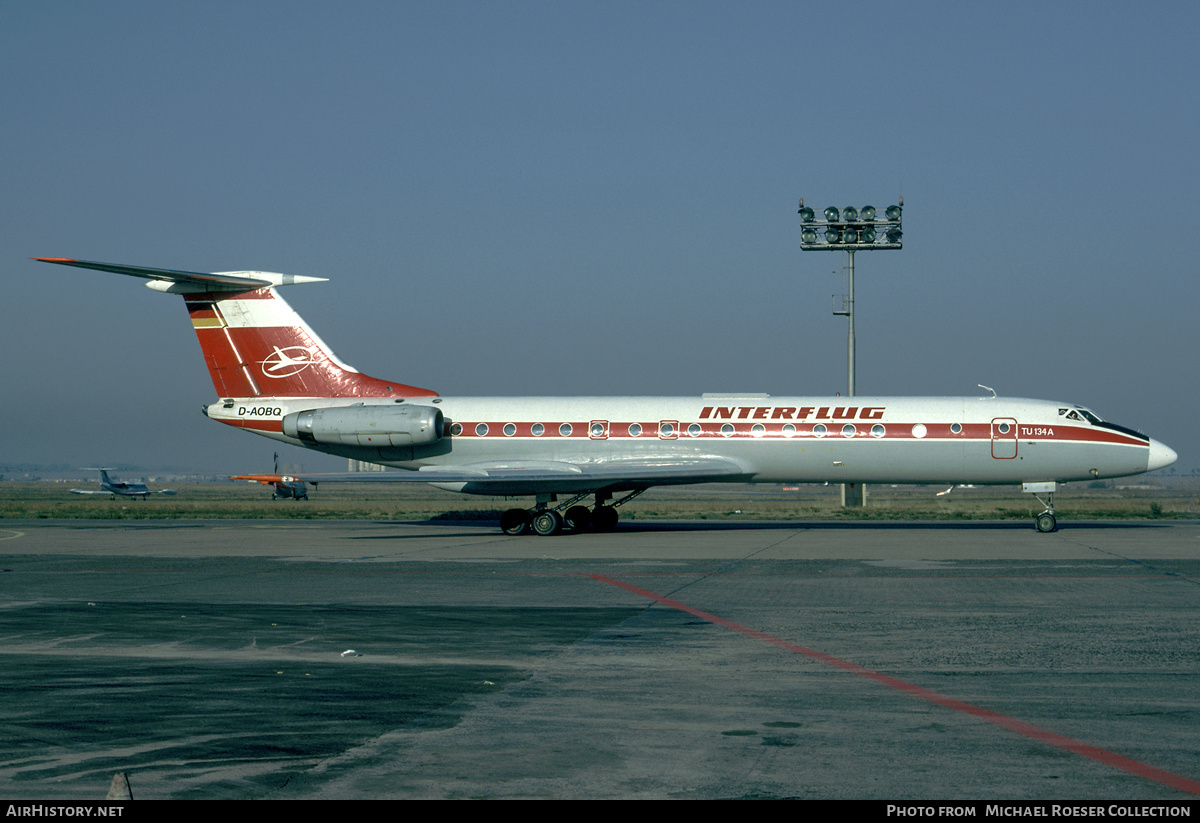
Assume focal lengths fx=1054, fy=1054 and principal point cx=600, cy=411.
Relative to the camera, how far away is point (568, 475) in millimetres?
26438

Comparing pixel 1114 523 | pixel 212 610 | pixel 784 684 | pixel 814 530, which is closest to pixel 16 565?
pixel 212 610

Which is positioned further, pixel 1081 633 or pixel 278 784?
pixel 1081 633

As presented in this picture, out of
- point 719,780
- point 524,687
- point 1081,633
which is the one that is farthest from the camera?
point 1081,633

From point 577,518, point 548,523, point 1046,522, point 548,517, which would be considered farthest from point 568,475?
point 1046,522

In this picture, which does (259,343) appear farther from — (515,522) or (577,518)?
(577,518)

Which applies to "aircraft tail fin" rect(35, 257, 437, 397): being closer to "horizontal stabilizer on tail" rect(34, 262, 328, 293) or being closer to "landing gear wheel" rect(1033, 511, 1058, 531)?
"horizontal stabilizer on tail" rect(34, 262, 328, 293)

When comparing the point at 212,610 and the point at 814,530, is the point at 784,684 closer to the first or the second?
the point at 212,610

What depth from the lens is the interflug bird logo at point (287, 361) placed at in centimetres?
3014

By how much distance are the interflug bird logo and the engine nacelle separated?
205 centimetres

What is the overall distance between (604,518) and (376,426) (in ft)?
22.7

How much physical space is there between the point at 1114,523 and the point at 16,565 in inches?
1165

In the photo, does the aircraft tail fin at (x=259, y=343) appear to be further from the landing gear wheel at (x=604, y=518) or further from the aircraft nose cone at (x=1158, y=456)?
the aircraft nose cone at (x=1158, y=456)

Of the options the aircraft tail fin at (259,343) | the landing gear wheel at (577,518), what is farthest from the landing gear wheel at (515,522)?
the aircraft tail fin at (259,343)

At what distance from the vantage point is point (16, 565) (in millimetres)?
18812
